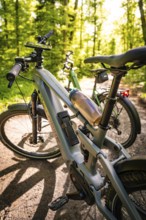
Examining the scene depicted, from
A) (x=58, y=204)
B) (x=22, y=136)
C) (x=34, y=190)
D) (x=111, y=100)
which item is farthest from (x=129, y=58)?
(x=22, y=136)

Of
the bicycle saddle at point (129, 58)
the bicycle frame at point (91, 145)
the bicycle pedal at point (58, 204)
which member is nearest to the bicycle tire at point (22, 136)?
the bicycle frame at point (91, 145)

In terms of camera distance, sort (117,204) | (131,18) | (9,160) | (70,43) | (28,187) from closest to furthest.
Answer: (117,204), (28,187), (9,160), (70,43), (131,18)

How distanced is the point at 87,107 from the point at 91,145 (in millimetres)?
380

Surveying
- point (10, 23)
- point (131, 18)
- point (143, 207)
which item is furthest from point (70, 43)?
point (131, 18)

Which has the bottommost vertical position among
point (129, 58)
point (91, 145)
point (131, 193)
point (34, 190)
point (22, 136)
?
point (34, 190)

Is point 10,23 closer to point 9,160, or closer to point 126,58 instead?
point 9,160

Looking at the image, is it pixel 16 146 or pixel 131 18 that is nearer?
pixel 16 146

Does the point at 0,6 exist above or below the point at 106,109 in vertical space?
above

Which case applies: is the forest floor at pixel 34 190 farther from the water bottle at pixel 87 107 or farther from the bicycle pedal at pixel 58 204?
the water bottle at pixel 87 107

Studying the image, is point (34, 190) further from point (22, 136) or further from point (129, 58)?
point (129, 58)

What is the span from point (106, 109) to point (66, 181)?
165 centimetres

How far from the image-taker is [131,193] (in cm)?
178

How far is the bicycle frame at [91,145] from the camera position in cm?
174

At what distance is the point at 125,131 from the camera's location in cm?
390
